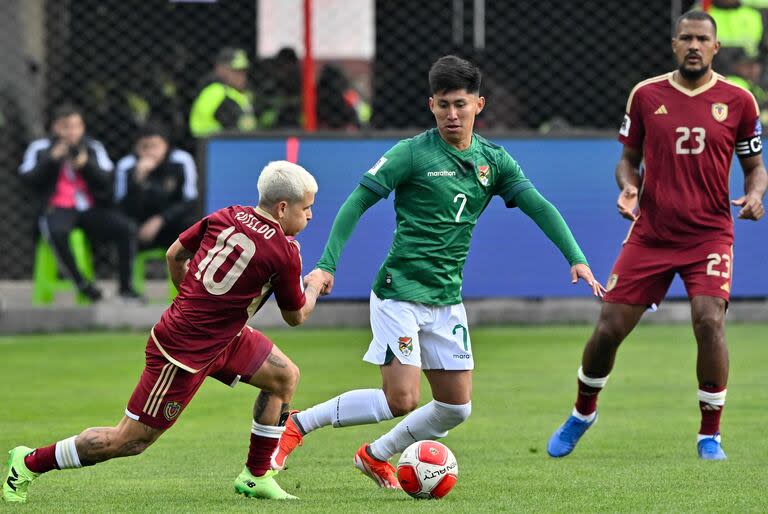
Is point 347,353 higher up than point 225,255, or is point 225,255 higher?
point 225,255

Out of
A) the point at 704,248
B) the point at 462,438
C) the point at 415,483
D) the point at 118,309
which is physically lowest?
the point at 118,309

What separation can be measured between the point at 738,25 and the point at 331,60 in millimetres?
3877

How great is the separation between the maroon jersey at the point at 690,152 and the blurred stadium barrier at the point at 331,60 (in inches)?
228

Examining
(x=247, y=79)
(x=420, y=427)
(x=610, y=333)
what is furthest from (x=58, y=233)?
(x=420, y=427)

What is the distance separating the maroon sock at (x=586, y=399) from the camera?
811 centimetres

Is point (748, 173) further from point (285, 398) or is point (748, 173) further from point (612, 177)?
point (612, 177)

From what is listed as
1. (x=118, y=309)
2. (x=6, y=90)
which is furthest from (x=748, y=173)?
(x=6, y=90)

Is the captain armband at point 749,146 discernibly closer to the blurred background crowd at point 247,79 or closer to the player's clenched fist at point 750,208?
the player's clenched fist at point 750,208

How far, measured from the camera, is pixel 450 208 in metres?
7.00

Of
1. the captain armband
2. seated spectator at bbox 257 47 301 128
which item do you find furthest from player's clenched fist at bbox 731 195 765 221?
seated spectator at bbox 257 47 301 128

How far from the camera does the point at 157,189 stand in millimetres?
14836

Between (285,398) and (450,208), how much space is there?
3.64 ft

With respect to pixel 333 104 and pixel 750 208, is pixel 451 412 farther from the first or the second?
pixel 333 104

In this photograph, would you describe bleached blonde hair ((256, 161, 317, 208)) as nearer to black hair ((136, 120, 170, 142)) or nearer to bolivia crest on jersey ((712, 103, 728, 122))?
bolivia crest on jersey ((712, 103, 728, 122))
